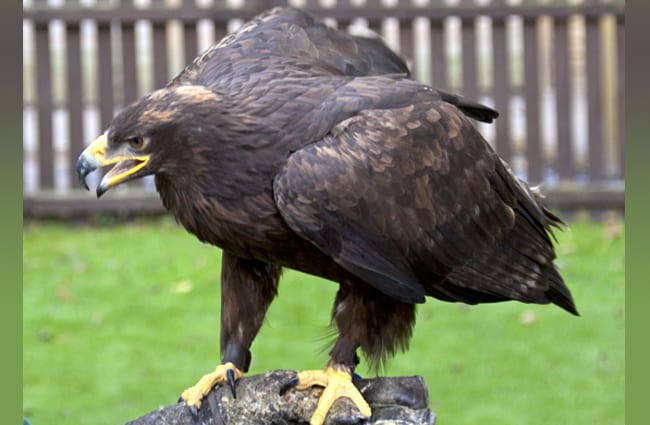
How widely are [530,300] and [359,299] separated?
556 mm

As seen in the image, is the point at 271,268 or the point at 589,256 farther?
the point at 589,256

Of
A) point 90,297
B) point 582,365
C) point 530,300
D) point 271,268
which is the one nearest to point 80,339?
point 90,297

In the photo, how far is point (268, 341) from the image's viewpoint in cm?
618

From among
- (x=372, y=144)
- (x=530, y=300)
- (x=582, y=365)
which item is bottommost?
(x=582, y=365)

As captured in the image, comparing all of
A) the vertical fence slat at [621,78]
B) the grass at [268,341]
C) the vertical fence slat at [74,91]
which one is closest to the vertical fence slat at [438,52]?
the vertical fence slat at [621,78]

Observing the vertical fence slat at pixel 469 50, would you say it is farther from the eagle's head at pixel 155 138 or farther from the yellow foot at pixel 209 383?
the eagle's head at pixel 155 138

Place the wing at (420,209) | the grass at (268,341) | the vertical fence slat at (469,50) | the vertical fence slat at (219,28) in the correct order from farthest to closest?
1. the vertical fence slat at (469,50)
2. the vertical fence slat at (219,28)
3. the grass at (268,341)
4. the wing at (420,209)

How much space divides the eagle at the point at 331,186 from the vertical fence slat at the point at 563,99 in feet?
18.0

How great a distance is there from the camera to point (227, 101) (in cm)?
274

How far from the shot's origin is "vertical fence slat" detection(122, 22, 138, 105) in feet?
27.6

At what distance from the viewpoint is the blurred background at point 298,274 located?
576 centimetres

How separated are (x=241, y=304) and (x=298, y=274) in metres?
4.15

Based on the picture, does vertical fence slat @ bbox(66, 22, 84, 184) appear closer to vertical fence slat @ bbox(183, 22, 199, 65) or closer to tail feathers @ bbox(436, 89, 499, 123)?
vertical fence slat @ bbox(183, 22, 199, 65)

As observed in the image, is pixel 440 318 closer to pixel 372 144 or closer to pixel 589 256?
pixel 589 256
